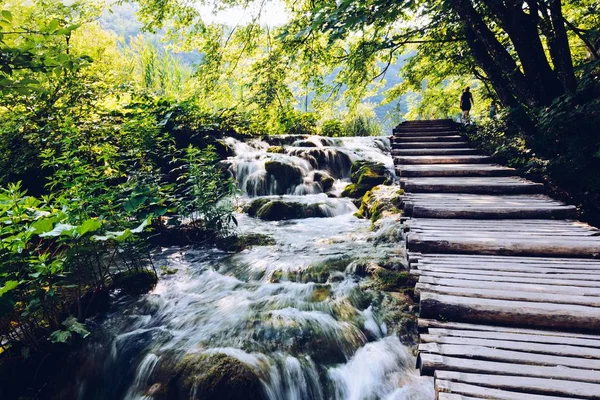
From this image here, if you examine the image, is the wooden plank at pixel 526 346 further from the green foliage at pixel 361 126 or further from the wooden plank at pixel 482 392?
the green foliage at pixel 361 126

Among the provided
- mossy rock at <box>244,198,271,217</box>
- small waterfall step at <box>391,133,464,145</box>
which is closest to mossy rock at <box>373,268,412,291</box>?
small waterfall step at <box>391,133,464,145</box>

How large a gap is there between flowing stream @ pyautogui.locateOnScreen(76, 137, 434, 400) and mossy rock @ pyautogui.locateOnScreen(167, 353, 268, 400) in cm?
11

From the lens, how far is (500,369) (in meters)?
1.66

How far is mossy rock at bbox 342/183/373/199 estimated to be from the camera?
35.9 ft

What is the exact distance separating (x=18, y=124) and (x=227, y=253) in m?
5.98

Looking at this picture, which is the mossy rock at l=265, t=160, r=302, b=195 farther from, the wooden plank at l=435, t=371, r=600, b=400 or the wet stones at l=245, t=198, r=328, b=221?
the wooden plank at l=435, t=371, r=600, b=400

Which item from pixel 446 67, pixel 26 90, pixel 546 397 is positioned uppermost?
pixel 446 67

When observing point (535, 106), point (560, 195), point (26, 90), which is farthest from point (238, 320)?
point (535, 106)

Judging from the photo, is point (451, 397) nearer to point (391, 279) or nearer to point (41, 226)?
point (41, 226)

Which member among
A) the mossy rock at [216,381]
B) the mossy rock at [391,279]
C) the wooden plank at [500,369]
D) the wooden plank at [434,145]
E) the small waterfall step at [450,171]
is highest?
the wooden plank at [434,145]

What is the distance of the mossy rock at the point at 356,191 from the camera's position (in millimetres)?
10945

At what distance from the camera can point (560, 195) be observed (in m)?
5.65

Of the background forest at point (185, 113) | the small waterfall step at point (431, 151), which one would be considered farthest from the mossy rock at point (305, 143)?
the small waterfall step at point (431, 151)

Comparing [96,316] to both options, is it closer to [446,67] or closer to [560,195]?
[560,195]
